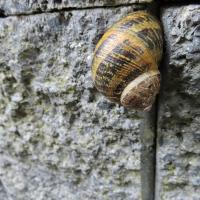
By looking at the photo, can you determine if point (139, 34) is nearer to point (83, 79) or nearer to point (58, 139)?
point (83, 79)

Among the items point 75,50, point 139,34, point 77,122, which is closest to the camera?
point 139,34

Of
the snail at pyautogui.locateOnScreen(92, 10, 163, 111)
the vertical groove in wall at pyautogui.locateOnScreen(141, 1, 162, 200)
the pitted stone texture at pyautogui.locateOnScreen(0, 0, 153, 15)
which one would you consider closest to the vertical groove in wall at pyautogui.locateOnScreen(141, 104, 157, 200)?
the vertical groove in wall at pyautogui.locateOnScreen(141, 1, 162, 200)

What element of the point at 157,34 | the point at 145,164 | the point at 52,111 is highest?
the point at 157,34

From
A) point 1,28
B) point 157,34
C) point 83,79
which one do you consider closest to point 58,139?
point 83,79

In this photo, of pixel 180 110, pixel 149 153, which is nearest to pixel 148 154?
pixel 149 153

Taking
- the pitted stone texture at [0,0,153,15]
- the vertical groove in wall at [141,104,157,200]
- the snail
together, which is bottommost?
the vertical groove in wall at [141,104,157,200]

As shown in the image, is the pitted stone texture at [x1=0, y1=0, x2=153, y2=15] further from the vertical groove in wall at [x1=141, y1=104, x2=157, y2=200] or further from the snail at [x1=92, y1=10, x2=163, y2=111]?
the vertical groove in wall at [x1=141, y1=104, x2=157, y2=200]

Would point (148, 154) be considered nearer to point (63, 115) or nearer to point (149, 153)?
point (149, 153)
